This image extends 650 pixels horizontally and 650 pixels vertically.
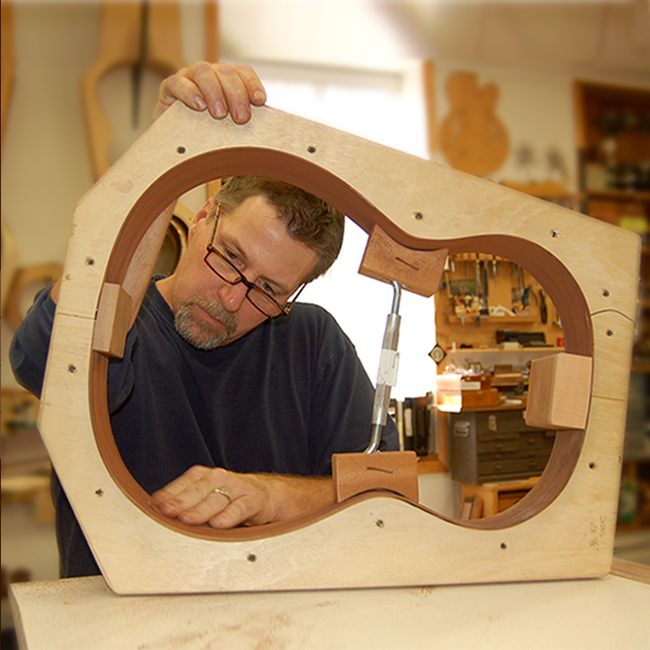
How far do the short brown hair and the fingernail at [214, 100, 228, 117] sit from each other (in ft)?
0.88

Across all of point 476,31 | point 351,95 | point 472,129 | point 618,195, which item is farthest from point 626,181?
point 351,95

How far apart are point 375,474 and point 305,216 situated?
14.8 inches

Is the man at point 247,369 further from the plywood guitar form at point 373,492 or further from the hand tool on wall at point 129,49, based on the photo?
the hand tool on wall at point 129,49

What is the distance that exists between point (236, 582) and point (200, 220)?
0.52 meters

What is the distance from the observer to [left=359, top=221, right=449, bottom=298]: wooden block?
520 mm

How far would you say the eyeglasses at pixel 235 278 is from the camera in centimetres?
76

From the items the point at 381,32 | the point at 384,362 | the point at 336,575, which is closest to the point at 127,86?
the point at 381,32

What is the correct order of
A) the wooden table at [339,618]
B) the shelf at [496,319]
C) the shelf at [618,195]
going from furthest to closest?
Answer: 1. the shelf at [618,195]
2. the shelf at [496,319]
3. the wooden table at [339,618]

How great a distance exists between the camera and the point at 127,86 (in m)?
1.36

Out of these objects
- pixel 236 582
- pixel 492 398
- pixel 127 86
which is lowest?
pixel 236 582

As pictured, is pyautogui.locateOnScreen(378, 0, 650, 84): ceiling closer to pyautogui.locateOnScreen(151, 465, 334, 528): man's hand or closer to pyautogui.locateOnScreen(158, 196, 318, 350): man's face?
pyautogui.locateOnScreen(158, 196, 318, 350): man's face

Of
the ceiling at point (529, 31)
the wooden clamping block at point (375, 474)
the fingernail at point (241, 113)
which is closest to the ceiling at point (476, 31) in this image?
the ceiling at point (529, 31)

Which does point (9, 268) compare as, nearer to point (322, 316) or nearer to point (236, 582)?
point (322, 316)

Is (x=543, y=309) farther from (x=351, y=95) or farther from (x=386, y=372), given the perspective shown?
(x=351, y=95)
